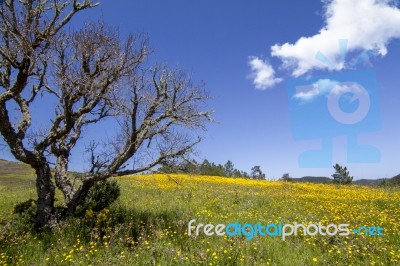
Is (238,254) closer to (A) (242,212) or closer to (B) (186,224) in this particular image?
(B) (186,224)

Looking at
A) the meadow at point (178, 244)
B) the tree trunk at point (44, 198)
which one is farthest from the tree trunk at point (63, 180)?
the meadow at point (178, 244)

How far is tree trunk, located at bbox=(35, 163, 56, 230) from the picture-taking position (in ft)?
33.5

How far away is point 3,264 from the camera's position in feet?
23.8

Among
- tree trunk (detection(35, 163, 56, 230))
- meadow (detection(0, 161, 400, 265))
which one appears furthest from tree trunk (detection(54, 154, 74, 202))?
meadow (detection(0, 161, 400, 265))

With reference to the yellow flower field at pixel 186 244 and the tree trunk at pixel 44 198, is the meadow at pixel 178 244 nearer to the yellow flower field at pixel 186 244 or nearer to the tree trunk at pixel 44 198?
the yellow flower field at pixel 186 244

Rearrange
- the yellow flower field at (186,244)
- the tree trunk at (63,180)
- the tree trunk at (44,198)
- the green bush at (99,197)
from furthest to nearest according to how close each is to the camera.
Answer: the green bush at (99,197), the tree trunk at (63,180), the tree trunk at (44,198), the yellow flower field at (186,244)

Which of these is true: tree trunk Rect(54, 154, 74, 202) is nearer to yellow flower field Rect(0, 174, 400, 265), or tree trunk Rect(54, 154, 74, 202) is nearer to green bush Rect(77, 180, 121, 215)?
green bush Rect(77, 180, 121, 215)

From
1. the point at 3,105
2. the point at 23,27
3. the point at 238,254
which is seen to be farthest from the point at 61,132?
the point at 238,254

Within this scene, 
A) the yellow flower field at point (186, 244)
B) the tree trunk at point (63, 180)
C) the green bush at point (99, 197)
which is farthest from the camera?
the green bush at point (99, 197)

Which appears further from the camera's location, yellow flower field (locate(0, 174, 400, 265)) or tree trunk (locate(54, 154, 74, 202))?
tree trunk (locate(54, 154, 74, 202))

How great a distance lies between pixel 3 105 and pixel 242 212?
28.4 feet

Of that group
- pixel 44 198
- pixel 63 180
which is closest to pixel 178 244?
pixel 44 198

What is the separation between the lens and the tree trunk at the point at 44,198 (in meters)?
10.2

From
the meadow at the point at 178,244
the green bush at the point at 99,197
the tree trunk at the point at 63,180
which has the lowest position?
the meadow at the point at 178,244
